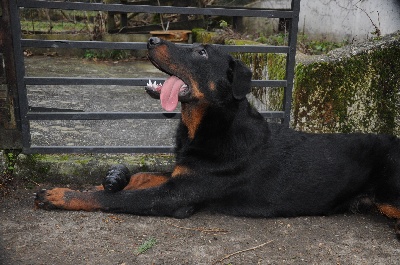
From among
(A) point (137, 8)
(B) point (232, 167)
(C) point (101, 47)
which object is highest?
(A) point (137, 8)

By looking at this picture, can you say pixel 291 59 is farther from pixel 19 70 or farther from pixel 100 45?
pixel 19 70

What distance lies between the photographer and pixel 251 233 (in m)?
3.93

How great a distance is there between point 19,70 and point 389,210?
3.45 metres

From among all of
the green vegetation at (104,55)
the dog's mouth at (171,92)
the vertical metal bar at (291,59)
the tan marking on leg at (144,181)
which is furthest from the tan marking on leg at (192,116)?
the green vegetation at (104,55)

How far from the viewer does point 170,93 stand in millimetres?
3883

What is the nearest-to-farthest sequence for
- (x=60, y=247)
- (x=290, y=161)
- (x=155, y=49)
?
(x=60, y=247) < (x=155, y=49) < (x=290, y=161)

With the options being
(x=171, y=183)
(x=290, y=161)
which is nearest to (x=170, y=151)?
(x=171, y=183)

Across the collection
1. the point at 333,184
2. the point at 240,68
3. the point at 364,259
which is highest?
the point at 240,68

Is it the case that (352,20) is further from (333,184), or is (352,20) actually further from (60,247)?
(60,247)

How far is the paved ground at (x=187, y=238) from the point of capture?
3.47m

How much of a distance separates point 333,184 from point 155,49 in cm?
186

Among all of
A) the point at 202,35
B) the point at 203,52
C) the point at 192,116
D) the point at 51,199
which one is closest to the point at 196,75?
the point at 203,52

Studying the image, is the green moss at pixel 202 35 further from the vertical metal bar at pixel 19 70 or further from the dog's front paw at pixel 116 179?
the dog's front paw at pixel 116 179

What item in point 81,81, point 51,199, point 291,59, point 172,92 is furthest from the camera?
point 291,59
